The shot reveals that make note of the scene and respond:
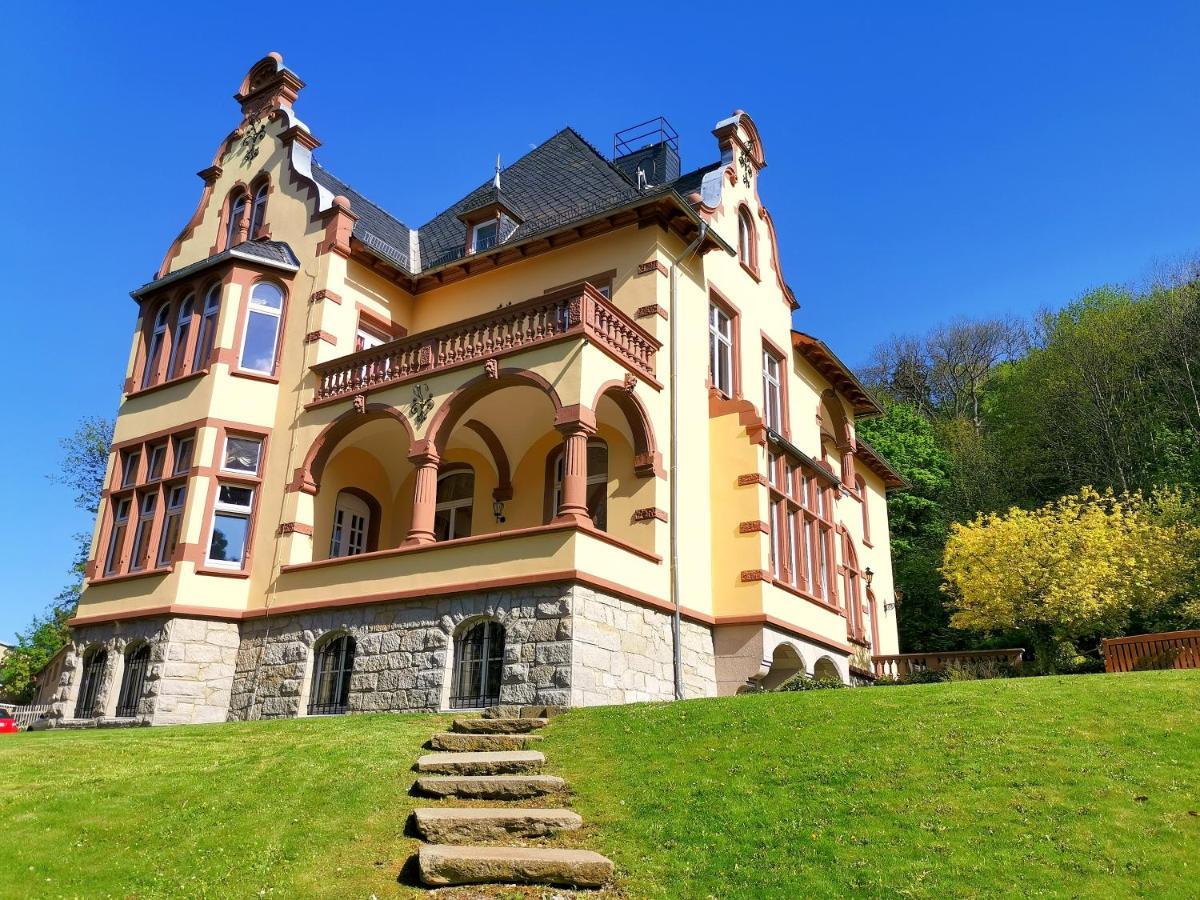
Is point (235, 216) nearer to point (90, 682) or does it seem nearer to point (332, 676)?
point (90, 682)

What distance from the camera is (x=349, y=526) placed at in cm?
2097

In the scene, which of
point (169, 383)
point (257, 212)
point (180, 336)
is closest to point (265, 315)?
point (180, 336)

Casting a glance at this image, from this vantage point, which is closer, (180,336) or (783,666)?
(783,666)

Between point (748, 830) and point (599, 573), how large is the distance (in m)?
7.41

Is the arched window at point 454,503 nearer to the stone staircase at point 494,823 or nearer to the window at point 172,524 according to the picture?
the window at point 172,524

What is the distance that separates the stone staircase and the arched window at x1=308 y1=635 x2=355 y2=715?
229 inches

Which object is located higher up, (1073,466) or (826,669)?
(1073,466)

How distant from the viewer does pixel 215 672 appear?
18.0 m

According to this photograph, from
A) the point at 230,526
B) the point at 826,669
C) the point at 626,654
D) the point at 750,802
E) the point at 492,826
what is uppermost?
the point at 230,526

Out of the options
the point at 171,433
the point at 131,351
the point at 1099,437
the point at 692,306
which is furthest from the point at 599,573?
the point at 1099,437

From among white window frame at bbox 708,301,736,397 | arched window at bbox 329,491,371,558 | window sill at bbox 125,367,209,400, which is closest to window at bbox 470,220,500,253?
white window frame at bbox 708,301,736,397

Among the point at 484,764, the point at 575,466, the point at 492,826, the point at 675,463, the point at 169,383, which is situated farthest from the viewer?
the point at 169,383

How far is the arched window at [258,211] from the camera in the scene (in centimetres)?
2242

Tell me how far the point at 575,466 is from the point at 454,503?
19.8ft
